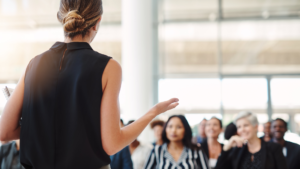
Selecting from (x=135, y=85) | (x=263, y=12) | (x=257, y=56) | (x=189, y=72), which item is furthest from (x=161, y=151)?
(x=263, y=12)

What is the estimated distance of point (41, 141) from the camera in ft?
3.13

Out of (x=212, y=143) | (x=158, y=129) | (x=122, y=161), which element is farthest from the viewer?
(x=158, y=129)

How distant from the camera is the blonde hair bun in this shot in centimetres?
100

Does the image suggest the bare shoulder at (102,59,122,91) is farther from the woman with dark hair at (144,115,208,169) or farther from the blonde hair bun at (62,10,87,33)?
the woman with dark hair at (144,115,208,169)

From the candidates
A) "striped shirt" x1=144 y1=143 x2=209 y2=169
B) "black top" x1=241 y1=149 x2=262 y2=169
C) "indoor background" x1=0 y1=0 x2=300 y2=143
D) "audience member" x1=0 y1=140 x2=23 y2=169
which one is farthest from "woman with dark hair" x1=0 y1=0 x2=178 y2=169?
"indoor background" x1=0 y1=0 x2=300 y2=143

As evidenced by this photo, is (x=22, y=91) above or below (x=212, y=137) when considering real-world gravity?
above

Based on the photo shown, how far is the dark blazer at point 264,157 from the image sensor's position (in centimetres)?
350

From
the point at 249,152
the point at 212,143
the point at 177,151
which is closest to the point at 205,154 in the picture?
the point at 177,151

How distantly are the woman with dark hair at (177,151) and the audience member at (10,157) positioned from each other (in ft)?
5.80

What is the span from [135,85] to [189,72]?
1.85 m

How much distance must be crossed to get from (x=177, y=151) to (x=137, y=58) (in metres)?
3.11

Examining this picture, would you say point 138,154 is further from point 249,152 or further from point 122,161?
point 249,152

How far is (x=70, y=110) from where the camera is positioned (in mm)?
965

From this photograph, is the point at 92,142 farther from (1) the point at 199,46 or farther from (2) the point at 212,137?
(1) the point at 199,46
